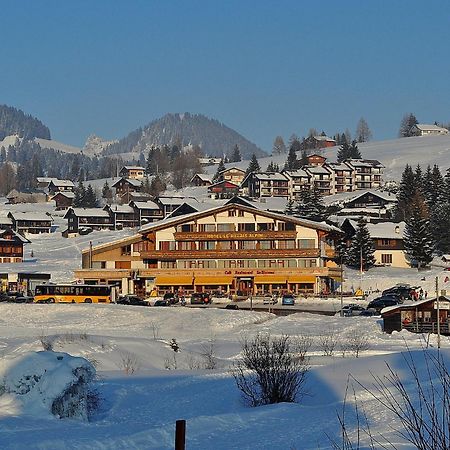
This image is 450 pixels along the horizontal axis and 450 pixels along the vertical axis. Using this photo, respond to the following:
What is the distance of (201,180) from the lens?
194125 mm

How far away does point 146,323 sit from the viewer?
5481 cm

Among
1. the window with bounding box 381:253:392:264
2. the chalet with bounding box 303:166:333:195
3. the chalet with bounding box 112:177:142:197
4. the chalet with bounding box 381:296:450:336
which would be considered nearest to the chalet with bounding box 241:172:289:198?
the chalet with bounding box 303:166:333:195

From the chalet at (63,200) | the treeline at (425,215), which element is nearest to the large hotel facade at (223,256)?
the treeline at (425,215)

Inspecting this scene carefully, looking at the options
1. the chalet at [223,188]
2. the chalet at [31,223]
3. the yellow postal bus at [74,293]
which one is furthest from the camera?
the chalet at [223,188]

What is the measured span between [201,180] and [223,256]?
374 feet

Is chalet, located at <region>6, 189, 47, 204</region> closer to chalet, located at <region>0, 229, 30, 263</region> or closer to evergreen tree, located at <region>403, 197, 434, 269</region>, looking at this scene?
chalet, located at <region>0, 229, 30, 263</region>

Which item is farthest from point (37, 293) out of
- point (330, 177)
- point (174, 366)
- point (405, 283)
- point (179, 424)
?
point (330, 177)

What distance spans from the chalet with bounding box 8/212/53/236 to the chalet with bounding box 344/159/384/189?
206ft

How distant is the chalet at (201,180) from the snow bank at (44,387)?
562 ft

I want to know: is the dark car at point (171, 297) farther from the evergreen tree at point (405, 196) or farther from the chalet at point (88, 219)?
the chalet at point (88, 219)

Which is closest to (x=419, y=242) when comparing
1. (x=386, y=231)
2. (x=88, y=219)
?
(x=386, y=231)

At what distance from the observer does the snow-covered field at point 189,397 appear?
17.2 m

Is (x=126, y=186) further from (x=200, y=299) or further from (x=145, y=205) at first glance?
(x=200, y=299)

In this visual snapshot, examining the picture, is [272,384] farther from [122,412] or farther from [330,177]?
[330,177]
